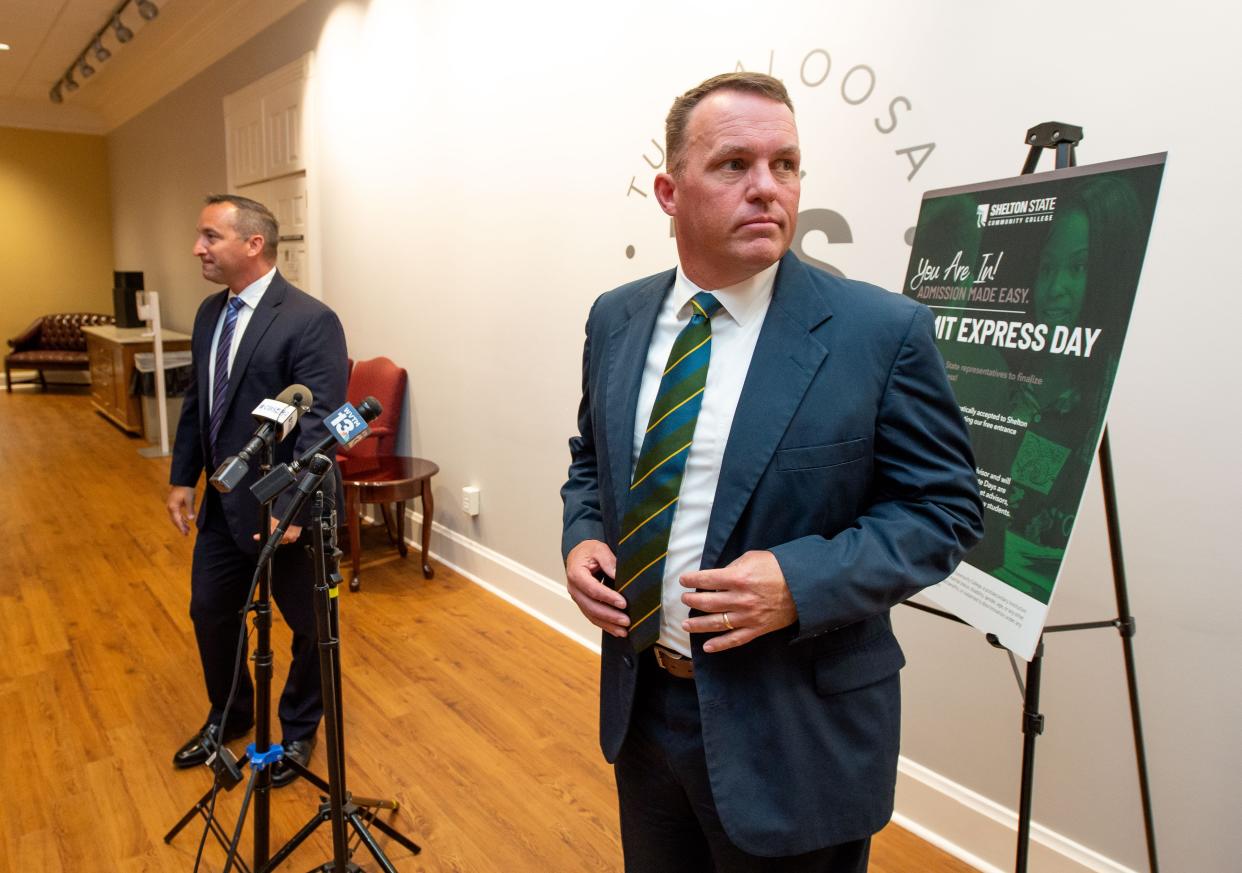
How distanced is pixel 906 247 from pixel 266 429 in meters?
1.60

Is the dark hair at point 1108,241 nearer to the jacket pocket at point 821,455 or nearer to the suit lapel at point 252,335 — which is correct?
the jacket pocket at point 821,455

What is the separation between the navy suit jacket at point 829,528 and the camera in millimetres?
1027

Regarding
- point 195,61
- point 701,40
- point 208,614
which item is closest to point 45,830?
point 208,614

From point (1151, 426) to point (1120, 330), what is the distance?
Answer: 561mm

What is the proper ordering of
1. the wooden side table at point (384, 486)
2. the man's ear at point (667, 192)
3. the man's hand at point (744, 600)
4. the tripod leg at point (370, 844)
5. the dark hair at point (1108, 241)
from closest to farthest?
the man's hand at point (744, 600)
the man's ear at point (667, 192)
the dark hair at point (1108, 241)
the tripod leg at point (370, 844)
the wooden side table at point (384, 486)

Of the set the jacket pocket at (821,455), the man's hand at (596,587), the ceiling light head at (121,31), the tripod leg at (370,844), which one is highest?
the ceiling light head at (121,31)

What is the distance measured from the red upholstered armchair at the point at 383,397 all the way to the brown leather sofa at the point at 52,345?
22.0ft

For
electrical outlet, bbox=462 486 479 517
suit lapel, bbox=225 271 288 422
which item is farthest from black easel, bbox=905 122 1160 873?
electrical outlet, bbox=462 486 479 517

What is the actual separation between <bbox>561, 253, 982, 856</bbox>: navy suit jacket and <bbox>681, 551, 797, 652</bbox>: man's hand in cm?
3

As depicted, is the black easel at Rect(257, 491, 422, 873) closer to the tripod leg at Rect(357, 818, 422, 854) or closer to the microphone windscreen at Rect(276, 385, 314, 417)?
the microphone windscreen at Rect(276, 385, 314, 417)

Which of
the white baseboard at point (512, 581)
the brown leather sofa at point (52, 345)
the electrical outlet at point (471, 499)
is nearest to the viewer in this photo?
the white baseboard at point (512, 581)

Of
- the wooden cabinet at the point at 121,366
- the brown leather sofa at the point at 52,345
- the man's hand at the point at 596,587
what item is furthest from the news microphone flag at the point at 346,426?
the brown leather sofa at the point at 52,345

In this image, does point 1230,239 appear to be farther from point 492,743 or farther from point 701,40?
point 492,743

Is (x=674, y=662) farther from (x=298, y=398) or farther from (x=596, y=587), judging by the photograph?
(x=298, y=398)
